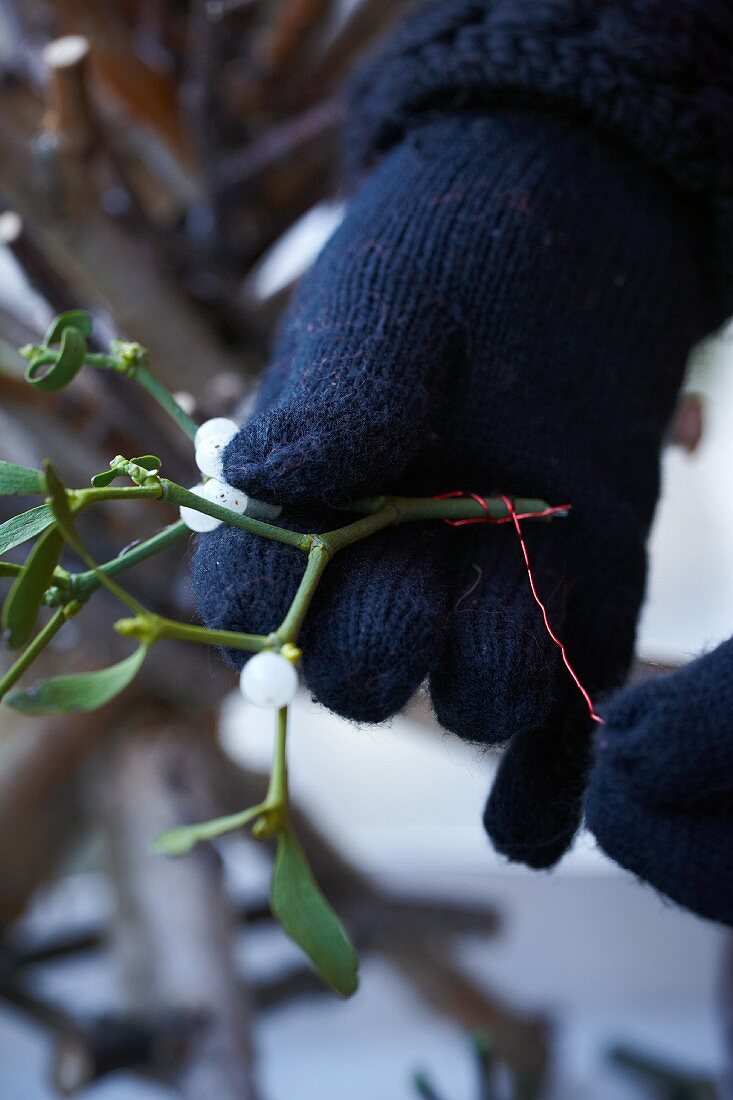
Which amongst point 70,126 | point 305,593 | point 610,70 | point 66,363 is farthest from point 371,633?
point 70,126

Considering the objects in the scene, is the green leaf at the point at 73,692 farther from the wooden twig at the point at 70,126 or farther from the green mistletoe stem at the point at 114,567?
the wooden twig at the point at 70,126

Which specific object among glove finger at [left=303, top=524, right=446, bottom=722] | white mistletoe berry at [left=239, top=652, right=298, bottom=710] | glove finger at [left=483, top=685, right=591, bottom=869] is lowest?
glove finger at [left=483, top=685, right=591, bottom=869]

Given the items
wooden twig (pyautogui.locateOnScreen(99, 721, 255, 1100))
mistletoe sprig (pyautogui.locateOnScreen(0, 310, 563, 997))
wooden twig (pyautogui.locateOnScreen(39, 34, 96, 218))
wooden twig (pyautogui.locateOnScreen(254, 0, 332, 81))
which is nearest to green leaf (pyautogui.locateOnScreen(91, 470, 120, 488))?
mistletoe sprig (pyautogui.locateOnScreen(0, 310, 563, 997))

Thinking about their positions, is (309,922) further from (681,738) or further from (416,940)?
(416,940)

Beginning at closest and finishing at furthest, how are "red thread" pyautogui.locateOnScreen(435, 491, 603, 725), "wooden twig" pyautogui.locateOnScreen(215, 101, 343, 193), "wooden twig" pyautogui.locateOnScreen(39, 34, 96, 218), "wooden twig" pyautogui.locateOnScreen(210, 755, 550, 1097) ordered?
1. "red thread" pyautogui.locateOnScreen(435, 491, 603, 725)
2. "wooden twig" pyautogui.locateOnScreen(39, 34, 96, 218)
3. "wooden twig" pyautogui.locateOnScreen(215, 101, 343, 193)
4. "wooden twig" pyautogui.locateOnScreen(210, 755, 550, 1097)

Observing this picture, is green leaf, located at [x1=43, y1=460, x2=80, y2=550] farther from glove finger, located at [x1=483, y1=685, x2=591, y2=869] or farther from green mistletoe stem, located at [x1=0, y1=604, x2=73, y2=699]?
glove finger, located at [x1=483, y1=685, x2=591, y2=869]

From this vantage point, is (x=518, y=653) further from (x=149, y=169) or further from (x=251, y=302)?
(x=149, y=169)
